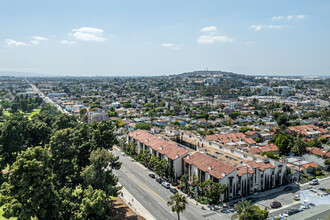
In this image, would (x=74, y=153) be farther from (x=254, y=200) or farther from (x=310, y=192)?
(x=310, y=192)

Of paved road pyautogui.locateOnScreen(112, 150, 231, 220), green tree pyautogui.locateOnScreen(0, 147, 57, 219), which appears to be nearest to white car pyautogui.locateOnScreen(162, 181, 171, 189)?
paved road pyautogui.locateOnScreen(112, 150, 231, 220)

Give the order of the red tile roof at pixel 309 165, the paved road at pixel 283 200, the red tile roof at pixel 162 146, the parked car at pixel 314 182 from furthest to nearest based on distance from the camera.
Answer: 1. the red tile roof at pixel 309 165
2. the red tile roof at pixel 162 146
3. the parked car at pixel 314 182
4. the paved road at pixel 283 200

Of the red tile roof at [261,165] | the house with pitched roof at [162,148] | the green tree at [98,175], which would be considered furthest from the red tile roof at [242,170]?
the green tree at [98,175]

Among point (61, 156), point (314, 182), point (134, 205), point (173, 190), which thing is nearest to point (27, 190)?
point (61, 156)

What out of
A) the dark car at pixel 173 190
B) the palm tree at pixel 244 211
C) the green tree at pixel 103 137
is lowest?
the dark car at pixel 173 190

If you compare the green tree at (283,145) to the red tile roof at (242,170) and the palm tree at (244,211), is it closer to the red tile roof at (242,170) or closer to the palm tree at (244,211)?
the red tile roof at (242,170)

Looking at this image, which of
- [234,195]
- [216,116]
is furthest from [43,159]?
[216,116]

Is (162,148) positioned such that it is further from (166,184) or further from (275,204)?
(275,204)
